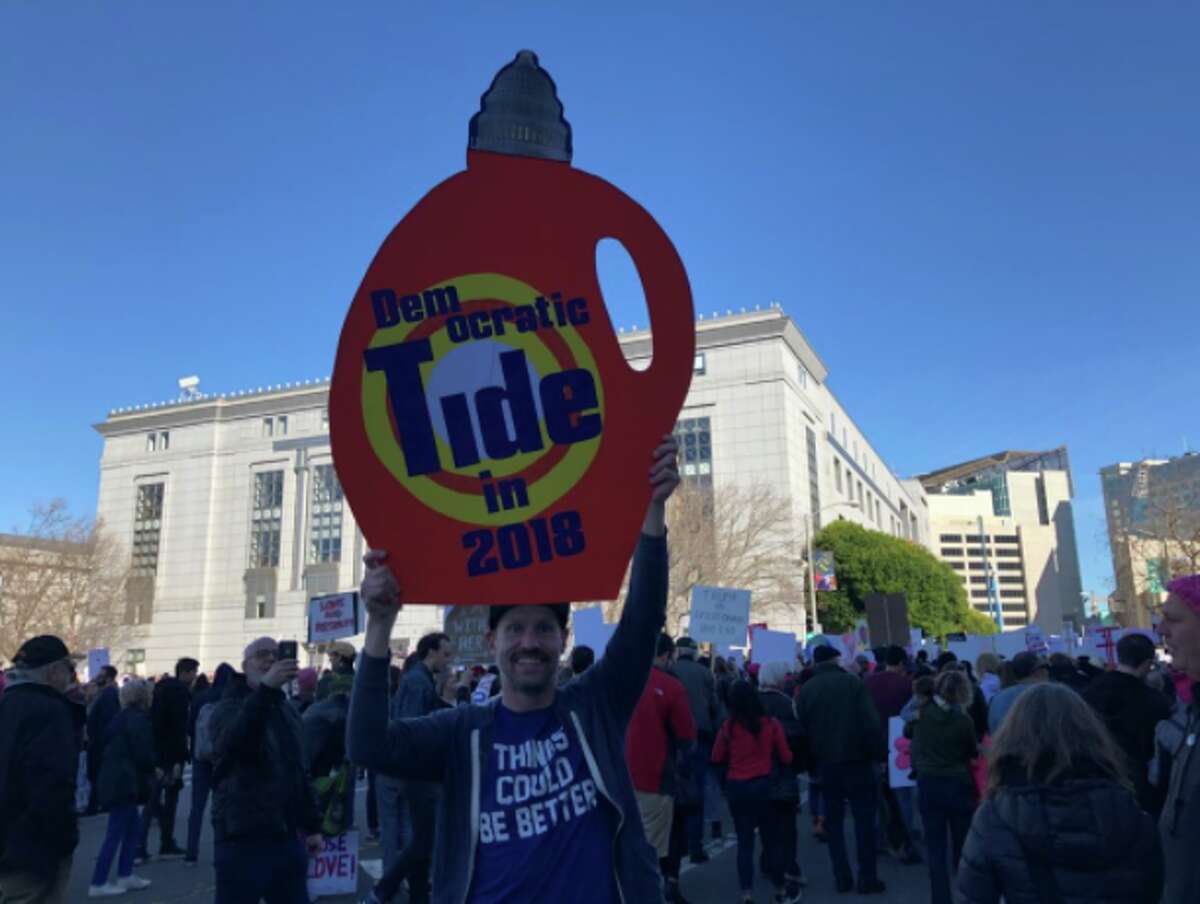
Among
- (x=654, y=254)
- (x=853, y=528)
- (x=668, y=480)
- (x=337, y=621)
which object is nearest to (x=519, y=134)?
(x=654, y=254)

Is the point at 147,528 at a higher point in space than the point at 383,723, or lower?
higher

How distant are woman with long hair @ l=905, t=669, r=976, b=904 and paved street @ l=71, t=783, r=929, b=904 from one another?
3.41ft

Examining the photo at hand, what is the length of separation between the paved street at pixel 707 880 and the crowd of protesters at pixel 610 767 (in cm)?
18

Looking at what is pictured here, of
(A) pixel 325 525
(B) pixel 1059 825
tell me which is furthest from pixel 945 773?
(A) pixel 325 525

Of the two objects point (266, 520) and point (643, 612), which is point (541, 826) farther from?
point (266, 520)

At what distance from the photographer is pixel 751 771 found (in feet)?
24.3

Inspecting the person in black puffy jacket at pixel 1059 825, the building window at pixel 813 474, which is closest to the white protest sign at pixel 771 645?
the person in black puffy jacket at pixel 1059 825

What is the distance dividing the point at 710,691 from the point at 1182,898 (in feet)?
24.8

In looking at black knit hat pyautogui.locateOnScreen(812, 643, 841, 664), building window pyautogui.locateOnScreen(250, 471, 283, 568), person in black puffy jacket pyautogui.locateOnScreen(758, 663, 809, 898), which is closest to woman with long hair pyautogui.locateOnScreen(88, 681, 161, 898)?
person in black puffy jacket pyautogui.locateOnScreen(758, 663, 809, 898)

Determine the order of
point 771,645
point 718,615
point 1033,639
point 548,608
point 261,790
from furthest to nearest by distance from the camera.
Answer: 1. point 1033,639
2. point 718,615
3. point 771,645
4. point 261,790
5. point 548,608

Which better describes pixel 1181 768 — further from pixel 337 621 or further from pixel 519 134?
pixel 337 621

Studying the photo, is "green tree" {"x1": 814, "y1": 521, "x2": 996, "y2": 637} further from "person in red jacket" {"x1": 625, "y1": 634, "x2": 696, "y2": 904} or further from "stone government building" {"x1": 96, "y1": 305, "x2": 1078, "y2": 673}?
"person in red jacket" {"x1": 625, "y1": 634, "x2": 696, "y2": 904}

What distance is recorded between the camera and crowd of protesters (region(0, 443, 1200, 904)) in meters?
2.17

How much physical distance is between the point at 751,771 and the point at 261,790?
13.9 ft
